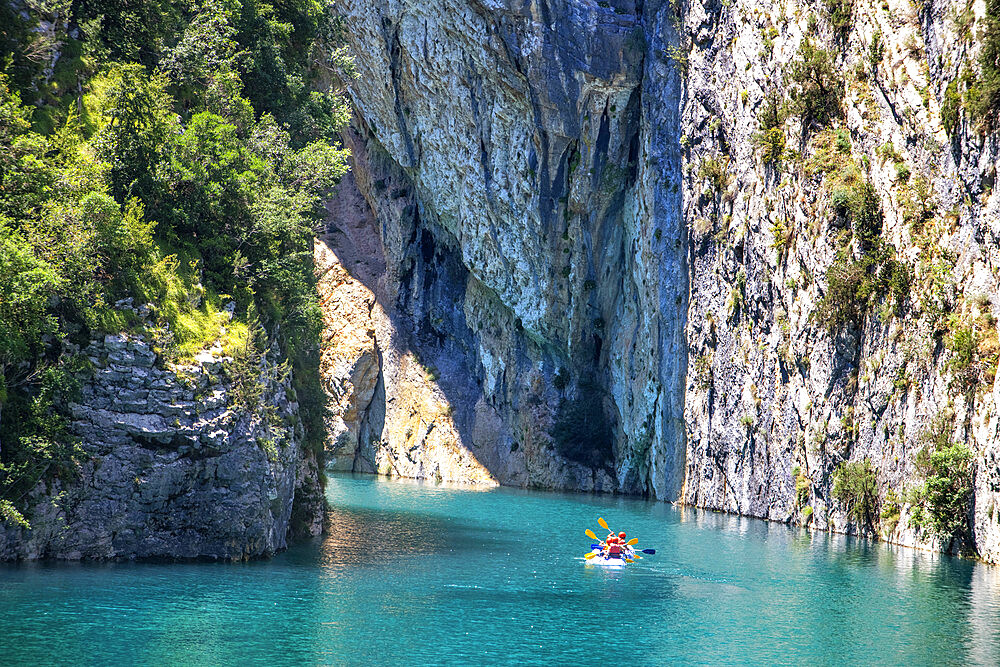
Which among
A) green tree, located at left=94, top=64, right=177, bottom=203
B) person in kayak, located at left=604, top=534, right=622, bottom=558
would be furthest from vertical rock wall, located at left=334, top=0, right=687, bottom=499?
green tree, located at left=94, top=64, right=177, bottom=203

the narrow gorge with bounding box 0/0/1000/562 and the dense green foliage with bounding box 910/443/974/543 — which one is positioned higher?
the narrow gorge with bounding box 0/0/1000/562

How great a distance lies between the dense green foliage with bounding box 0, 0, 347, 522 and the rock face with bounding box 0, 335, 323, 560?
0.57m

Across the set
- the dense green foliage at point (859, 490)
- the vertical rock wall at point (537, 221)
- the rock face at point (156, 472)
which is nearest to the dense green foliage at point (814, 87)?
the vertical rock wall at point (537, 221)

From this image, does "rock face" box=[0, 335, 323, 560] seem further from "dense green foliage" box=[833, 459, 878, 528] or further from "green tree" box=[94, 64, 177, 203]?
"dense green foliage" box=[833, 459, 878, 528]

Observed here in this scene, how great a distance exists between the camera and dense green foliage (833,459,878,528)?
118 ft

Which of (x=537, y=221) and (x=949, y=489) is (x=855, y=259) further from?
(x=537, y=221)

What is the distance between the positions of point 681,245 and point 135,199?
3320cm

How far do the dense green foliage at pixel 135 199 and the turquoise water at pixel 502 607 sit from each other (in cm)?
430

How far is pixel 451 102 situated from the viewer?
204ft

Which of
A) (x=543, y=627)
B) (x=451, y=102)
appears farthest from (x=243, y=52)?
(x=451, y=102)

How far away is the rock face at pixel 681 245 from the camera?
33.0 m

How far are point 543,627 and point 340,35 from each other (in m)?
32.1

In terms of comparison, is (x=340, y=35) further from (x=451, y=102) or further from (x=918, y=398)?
(x=918, y=398)

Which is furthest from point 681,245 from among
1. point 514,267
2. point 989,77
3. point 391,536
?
point 391,536
